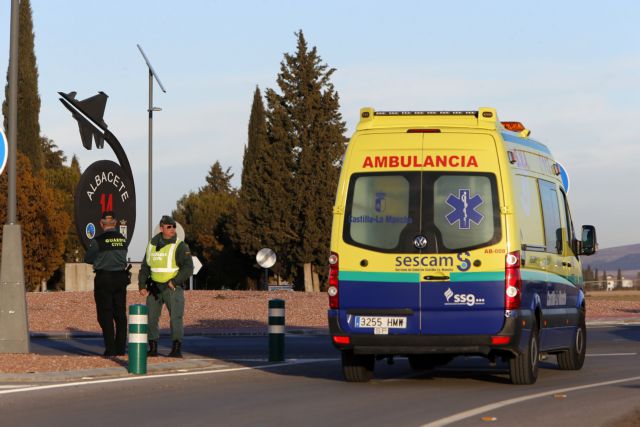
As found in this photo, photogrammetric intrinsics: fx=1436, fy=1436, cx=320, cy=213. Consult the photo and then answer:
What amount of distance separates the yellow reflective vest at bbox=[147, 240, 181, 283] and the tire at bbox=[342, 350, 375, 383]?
355cm

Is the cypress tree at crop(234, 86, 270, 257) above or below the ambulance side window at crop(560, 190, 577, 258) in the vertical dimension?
above

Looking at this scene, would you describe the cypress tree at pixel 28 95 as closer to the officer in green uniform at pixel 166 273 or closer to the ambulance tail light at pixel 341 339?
the officer in green uniform at pixel 166 273

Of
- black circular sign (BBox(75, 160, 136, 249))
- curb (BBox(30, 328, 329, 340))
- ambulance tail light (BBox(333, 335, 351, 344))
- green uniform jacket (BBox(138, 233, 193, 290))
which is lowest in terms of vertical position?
ambulance tail light (BBox(333, 335, 351, 344))

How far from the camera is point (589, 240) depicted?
60.3 feet

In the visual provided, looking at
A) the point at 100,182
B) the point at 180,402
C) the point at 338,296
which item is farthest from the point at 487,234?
the point at 100,182

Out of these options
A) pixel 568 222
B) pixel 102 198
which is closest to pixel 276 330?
pixel 568 222

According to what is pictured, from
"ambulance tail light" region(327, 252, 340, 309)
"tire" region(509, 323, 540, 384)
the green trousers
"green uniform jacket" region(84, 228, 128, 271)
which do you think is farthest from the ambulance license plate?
"green uniform jacket" region(84, 228, 128, 271)

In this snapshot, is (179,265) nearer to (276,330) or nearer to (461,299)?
(276,330)

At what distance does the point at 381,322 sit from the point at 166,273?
4429 millimetres

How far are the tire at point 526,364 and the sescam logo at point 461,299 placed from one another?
83 cm

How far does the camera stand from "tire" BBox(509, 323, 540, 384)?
1539 centimetres

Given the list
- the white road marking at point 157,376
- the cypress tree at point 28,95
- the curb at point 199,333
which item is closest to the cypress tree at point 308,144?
the cypress tree at point 28,95

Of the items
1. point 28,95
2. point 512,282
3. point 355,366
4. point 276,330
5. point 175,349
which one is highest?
point 28,95

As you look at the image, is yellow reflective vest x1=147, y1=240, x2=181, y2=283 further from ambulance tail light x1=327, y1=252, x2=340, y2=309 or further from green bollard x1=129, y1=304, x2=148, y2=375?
ambulance tail light x1=327, y1=252, x2=340, y2=309
